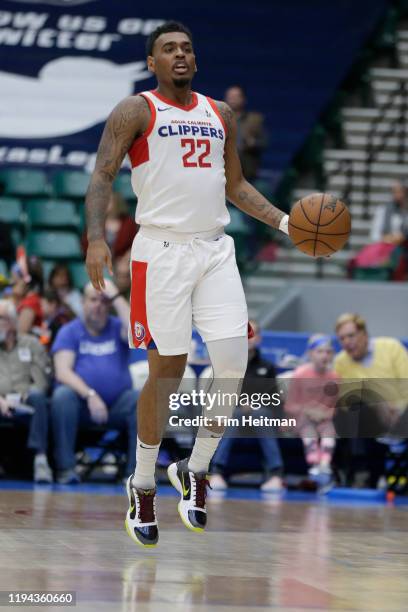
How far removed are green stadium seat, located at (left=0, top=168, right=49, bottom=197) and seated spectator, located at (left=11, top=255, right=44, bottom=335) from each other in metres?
3.23

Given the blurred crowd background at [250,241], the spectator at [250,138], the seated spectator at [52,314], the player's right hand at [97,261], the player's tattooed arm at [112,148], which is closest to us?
the player's right hand at [97,261]

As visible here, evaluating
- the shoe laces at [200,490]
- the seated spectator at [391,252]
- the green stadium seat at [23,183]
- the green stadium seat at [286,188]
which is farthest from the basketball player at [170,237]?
the green stadium seat at [286,188]

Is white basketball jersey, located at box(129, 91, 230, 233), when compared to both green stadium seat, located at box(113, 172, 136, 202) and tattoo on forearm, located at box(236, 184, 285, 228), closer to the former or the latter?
tattoo on forearm, located at box(236, 184, 285, 228)

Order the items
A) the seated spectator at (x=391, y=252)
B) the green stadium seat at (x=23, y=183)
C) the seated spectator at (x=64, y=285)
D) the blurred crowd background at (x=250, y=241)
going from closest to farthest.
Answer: the blurred crowd background at (x=250, y=241) → the seated spectator at (x=64, y=285) → the seated spectator at (x=391, y=252) → the green stadium seat at (x=23, y=183)

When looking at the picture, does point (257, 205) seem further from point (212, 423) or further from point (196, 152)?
point (212, 423)

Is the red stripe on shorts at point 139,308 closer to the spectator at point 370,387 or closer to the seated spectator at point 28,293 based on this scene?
the spectator at point 370,387

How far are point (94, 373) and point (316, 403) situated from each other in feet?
5.95

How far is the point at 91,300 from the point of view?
10961 mm

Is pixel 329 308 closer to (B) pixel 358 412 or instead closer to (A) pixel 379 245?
(A) pixel 379 245

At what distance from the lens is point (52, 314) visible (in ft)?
40.8

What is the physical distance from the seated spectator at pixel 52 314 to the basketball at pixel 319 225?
5593 mm

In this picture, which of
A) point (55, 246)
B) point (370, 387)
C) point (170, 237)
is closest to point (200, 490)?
point (170, 237)

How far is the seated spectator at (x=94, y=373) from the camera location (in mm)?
10859

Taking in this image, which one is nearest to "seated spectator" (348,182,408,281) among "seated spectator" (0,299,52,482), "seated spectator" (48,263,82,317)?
"seated spectator" (48,263,82,317)
